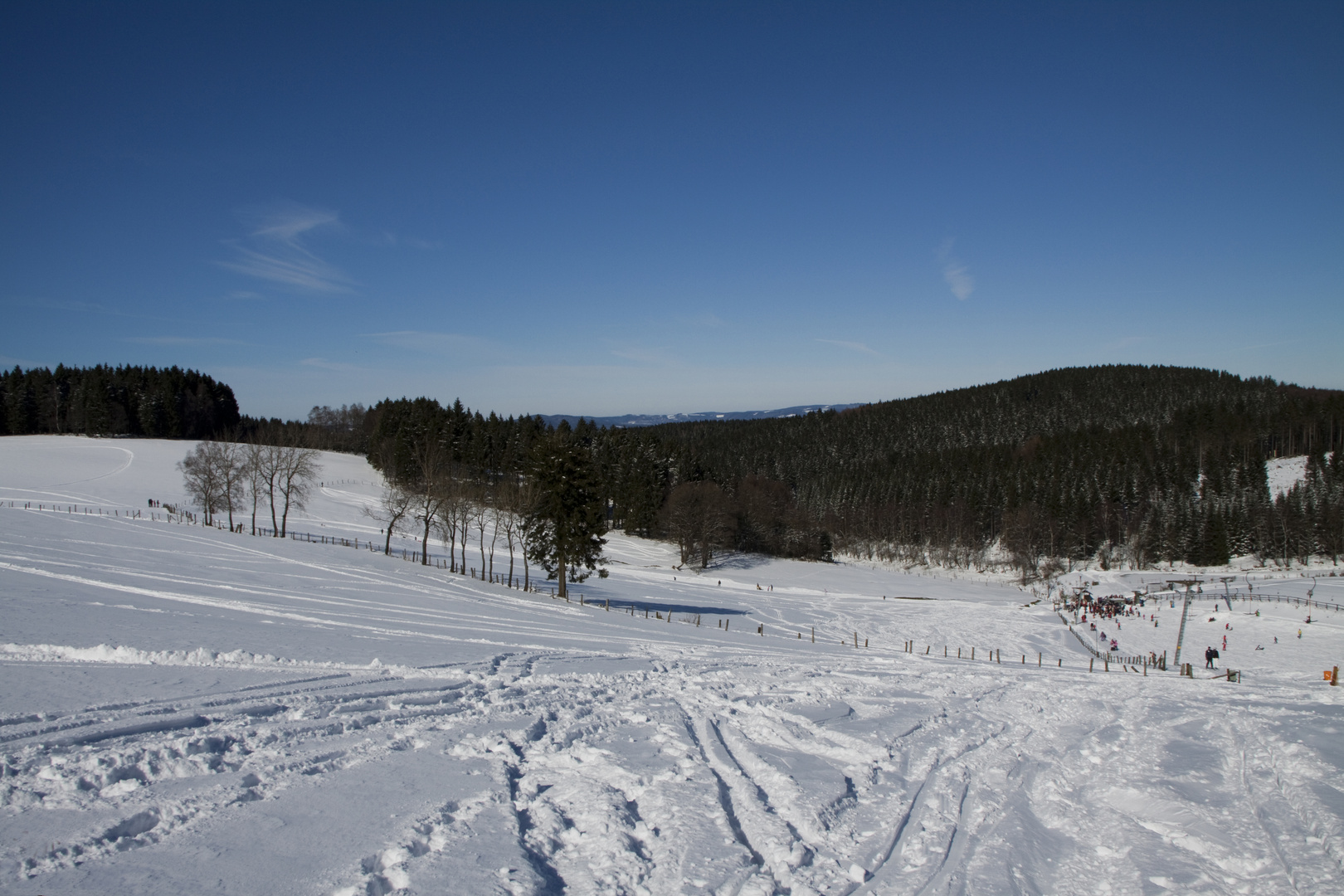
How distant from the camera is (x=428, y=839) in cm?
779

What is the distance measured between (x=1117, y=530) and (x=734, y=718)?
4330 inches

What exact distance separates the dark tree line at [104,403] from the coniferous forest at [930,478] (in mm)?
299

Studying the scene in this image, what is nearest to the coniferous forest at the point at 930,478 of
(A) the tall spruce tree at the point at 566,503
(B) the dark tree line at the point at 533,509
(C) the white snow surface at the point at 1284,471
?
(C) the white snow surface at the point at 1284,471

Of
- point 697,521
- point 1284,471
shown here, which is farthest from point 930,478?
point 697,521

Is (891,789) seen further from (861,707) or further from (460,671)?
(460,671)

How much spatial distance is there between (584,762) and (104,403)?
127 meters

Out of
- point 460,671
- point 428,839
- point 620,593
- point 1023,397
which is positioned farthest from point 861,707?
point 1023,397

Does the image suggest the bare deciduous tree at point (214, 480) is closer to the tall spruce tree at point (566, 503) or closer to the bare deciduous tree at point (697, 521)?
the tall spruce tree at point (566, 503)

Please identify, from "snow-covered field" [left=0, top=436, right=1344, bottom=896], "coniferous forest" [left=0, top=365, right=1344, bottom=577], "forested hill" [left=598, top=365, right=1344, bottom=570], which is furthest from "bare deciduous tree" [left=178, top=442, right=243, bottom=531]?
"forested hill" [left=598, top=365, right=1344, bottom=570]

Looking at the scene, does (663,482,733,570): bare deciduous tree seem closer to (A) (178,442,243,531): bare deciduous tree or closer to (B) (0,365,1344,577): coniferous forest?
(B) (0,365,1344,577): coniferous forest

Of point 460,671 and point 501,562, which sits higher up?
point 460,671

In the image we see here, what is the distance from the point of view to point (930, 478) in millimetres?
126750

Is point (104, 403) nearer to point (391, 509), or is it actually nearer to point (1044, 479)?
point (391, 509)

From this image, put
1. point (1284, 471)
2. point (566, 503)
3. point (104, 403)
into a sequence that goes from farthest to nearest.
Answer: point (1284, 471) → point (104, 403) → point (566, 503)
